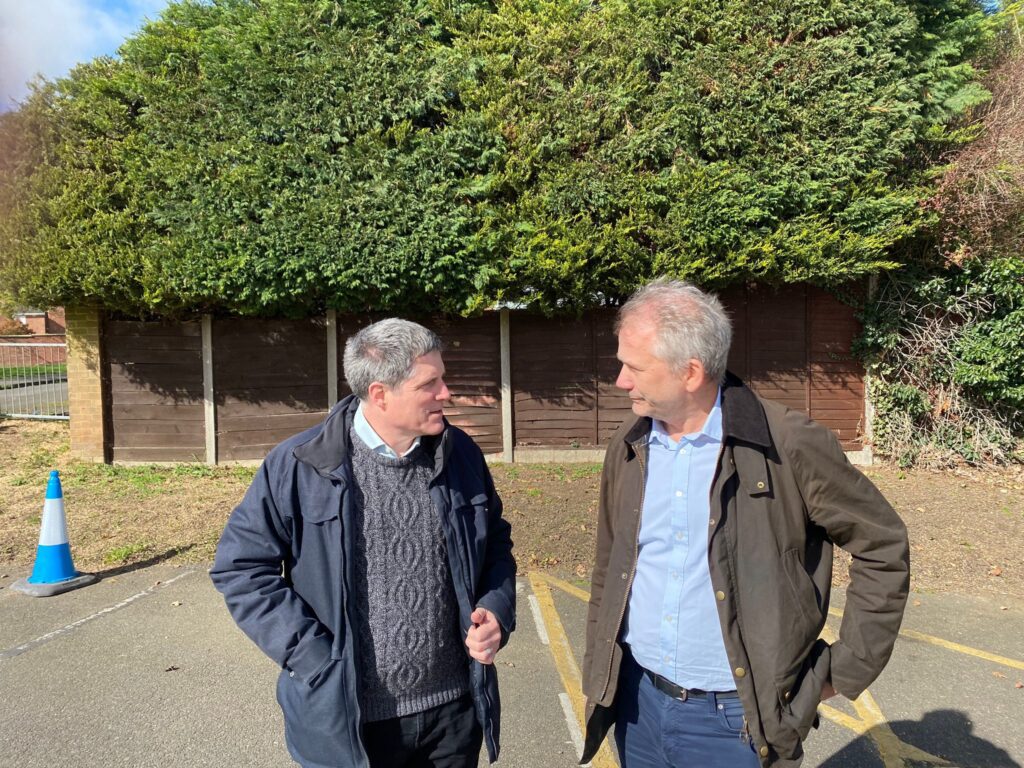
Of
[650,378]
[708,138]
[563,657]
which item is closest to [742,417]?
[650,378]

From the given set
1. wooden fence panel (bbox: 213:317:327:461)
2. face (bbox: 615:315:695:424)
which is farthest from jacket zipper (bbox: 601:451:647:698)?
wooden fence panel (bbox: 213:317:327:461)

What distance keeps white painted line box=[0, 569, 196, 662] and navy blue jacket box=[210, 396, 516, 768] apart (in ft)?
10.6

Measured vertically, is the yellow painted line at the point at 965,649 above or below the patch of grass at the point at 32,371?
below

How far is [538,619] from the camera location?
4.56 m

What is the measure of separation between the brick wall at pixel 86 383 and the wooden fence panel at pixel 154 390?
5.2 inches

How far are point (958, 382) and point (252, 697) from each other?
876 cm

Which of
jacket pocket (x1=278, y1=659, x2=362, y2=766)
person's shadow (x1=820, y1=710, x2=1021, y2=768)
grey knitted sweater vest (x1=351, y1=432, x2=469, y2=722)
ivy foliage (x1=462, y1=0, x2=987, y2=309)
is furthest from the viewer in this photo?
ivy foliage (x1=462, y1=0, x2=987, y2=309)

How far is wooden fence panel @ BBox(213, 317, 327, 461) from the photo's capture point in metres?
8.47

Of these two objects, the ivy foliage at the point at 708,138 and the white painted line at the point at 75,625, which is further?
the ivy foliage at the point at 708,138

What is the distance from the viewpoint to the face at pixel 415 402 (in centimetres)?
197

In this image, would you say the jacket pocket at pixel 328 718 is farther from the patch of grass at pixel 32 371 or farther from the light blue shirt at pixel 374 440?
the patch of grass at pixel 32 371

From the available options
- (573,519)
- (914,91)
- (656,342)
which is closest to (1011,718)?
(656,342)

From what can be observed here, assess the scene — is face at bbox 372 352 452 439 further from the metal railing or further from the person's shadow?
the metal railing

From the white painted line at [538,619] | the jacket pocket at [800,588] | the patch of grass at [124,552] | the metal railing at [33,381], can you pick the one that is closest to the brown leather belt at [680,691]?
the jacket pocket at [800,588]
